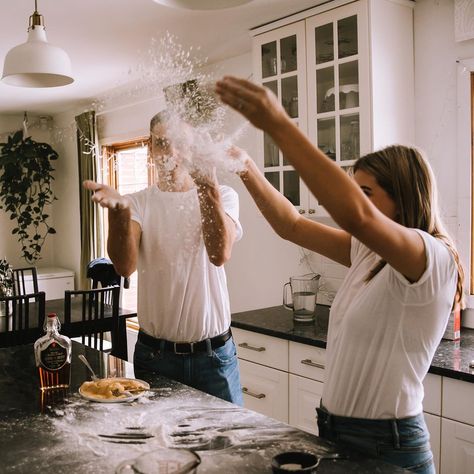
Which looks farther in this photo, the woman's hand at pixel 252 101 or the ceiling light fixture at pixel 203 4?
the ceiling light fixture at pixel 203 4

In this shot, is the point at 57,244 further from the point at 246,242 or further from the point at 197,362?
the point at 197,362

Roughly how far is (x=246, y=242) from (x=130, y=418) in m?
2.55

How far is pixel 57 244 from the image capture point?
22.2ft

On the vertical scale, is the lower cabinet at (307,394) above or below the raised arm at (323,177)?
below

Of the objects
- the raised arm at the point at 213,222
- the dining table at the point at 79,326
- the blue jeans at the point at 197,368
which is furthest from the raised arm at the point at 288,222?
the dining table at the point at 79,326

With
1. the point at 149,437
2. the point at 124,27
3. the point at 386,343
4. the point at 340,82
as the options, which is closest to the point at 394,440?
the point at 386,343

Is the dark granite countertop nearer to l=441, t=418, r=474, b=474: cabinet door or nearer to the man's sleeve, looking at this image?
l=441, t=418, r=474, b=474: cabinet door

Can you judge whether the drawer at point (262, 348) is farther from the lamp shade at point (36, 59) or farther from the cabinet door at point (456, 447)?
the lamp shade at point (36, 59)

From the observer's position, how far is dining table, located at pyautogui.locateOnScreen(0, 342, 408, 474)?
1181 mm

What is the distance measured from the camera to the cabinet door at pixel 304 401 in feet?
8.71

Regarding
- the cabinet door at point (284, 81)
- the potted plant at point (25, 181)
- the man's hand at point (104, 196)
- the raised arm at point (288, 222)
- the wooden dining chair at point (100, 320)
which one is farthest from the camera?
the potted plant at point (25, 181)

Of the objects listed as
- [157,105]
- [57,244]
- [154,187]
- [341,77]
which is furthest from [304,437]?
[57,244]

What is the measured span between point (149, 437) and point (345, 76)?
2086mm

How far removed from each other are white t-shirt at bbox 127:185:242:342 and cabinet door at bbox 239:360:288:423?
0.94 m
